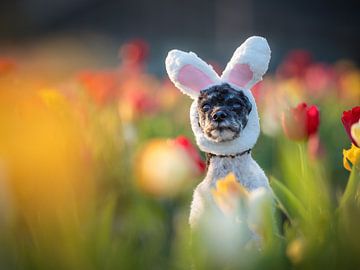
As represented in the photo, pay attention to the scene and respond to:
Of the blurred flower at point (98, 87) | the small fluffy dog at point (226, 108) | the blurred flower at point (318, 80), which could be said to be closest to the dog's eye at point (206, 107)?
the small fluffy dog at point (226, 108)

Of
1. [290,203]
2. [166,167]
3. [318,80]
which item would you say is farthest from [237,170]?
[318,80]

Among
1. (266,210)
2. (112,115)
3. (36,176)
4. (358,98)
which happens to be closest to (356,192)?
(266,210)

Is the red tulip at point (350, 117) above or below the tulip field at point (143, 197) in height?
above

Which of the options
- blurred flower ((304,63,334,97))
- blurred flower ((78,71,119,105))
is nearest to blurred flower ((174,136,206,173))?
blurred flower ((78,71,119,105))

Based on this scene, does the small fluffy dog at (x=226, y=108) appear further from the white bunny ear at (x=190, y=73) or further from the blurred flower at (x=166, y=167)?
the blurred flower at (x=166, y=167)

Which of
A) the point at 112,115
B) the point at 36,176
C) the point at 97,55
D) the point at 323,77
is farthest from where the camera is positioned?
the point at 97,55

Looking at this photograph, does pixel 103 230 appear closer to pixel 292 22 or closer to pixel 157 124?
pixel 157 124

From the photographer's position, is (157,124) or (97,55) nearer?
(157,124)
